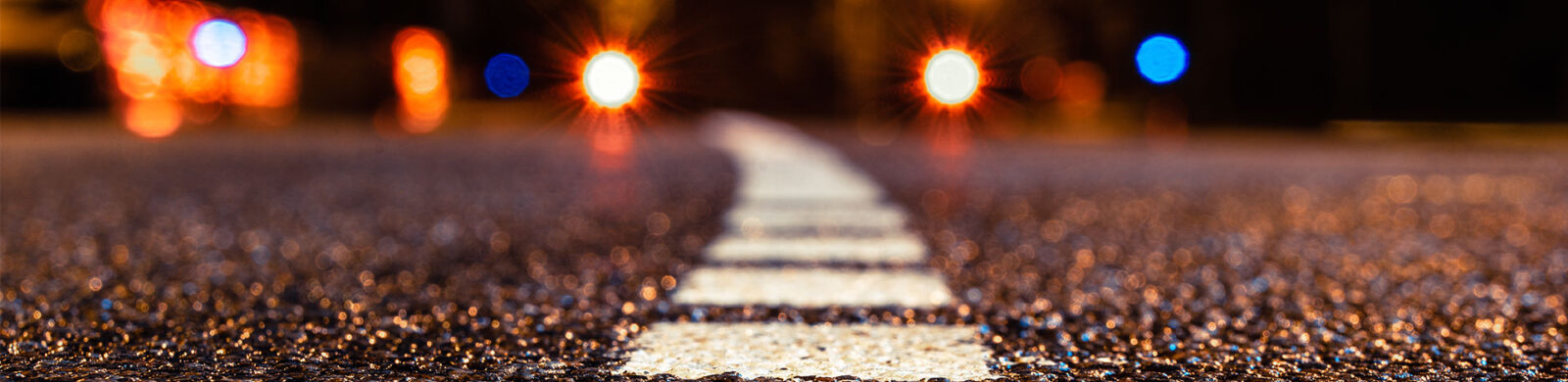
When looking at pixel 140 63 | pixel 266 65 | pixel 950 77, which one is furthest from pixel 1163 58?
pixel 140 63

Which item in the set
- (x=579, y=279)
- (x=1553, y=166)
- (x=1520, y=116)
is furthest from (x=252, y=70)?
(x=579, y=279)

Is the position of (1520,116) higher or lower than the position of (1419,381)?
higher

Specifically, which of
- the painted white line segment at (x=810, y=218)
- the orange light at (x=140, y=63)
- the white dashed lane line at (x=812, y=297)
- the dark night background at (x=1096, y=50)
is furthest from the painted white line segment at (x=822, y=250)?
the orange light at (x=140, y=63)

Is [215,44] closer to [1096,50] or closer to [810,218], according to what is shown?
[1096,50]

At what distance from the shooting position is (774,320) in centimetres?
337

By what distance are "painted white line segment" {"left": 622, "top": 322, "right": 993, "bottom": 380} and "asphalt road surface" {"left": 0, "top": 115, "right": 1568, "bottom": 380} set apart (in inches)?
0.6

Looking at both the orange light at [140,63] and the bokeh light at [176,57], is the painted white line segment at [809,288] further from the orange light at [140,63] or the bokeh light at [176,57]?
the orange light at [140,63]

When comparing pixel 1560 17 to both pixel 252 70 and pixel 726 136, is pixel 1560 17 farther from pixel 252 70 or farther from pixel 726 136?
pixel 252 70

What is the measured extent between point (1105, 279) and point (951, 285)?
1.50ft

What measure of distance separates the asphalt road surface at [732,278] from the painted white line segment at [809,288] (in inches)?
1.3

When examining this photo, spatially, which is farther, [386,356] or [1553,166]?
[1553,166]

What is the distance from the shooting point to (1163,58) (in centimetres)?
1994

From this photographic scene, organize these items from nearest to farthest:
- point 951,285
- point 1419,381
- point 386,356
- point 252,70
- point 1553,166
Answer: point 1419,381 → point 386,356 → point 951,285 → point 1553,166 → point 252,70

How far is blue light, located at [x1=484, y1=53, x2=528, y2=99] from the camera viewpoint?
3075 cm
